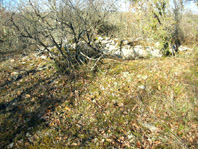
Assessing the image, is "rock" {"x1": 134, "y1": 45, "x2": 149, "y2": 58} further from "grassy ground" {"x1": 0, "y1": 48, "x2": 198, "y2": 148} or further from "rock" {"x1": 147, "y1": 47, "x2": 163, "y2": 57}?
"grassy ground" {"x1": 0, "y1": 48, "x2": 198, "y2": 148}

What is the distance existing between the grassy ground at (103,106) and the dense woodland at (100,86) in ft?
0.07

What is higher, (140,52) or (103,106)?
(140,52)

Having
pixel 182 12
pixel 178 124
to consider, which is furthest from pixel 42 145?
pixel 182 12

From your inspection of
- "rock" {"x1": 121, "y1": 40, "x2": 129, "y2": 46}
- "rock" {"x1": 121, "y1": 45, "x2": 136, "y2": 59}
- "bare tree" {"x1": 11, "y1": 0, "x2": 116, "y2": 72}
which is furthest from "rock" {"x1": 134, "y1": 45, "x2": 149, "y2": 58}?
"bare tree" {"x1": 11, "y1": 0, "x2": 116, "y2": 72}

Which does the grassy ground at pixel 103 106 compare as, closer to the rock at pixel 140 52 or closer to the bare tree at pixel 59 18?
the bare tree at pixel 59 18

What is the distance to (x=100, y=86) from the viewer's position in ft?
16.8

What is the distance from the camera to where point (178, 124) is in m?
3.43

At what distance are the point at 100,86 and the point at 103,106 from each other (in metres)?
0.98

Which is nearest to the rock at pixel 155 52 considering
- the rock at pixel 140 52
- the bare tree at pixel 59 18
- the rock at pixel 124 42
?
the rock at pixel 140 52

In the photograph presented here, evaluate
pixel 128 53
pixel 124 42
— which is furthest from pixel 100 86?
pixel 124 42

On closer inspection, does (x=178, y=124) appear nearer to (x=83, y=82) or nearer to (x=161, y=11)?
(x=83, y=82)

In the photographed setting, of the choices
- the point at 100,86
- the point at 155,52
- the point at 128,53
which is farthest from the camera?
→ the point at 128,53

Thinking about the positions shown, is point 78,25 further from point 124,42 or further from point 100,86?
point 124,42

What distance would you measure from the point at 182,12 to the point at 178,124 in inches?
251
